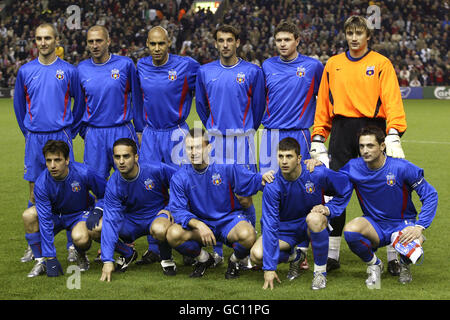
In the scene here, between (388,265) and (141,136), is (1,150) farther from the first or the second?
(388,265)

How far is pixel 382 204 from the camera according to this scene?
5.06 m

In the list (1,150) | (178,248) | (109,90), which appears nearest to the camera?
(178,248)

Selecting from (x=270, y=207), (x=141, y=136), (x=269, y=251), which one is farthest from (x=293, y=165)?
(x=141, y=136)

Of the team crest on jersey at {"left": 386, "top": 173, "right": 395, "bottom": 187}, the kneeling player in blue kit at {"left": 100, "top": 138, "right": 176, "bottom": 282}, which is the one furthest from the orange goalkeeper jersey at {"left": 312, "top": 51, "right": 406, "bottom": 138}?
the kneeling player in blue kit at {"left": 100, "top": 138, "right": 176, "bottom": 282}

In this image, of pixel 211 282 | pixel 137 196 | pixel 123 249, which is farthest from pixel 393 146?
pixel 123 249

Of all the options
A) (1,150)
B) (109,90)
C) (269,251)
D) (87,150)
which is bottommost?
(1,150)

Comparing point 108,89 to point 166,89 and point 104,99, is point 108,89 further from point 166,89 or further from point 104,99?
point 166,89

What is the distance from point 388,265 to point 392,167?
84cm

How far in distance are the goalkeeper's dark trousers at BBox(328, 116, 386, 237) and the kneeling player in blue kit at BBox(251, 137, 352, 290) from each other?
1.49 feet

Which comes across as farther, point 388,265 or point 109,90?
point 109,90

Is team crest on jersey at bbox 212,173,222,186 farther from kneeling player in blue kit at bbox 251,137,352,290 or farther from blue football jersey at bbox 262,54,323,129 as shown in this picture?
blue football jersey at bbox 262,54,323,129

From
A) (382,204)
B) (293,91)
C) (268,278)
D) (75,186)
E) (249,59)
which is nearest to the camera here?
(268,278)

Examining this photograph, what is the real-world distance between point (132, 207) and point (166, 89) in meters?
1.20

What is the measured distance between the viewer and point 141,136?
636cm
